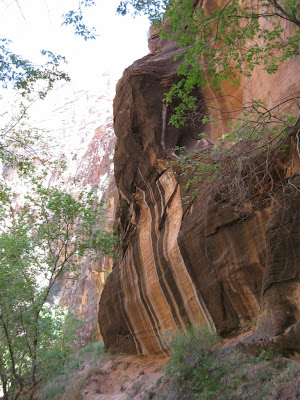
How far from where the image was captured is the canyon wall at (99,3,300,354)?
20.1ft

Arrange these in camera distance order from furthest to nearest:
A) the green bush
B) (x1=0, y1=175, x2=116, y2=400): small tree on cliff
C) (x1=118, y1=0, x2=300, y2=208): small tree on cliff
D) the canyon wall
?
1. (x1=0, y1=175, x2=116, y2=400): small tree on cliff
2. (x1=118, y1=0, x2=300, y2=208): small tree on cliff
3. the canyon wall
4. the green bush

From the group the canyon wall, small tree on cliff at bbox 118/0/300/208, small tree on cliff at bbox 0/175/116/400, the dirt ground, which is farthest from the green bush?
small tree on cliff at bbox 0/175/116/400

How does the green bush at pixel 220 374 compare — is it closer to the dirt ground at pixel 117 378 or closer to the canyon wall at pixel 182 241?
the canyon wall at pixel 182 241

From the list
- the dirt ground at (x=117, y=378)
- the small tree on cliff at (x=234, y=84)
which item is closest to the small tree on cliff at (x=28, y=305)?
the dirt ground at (x=117, y=378)

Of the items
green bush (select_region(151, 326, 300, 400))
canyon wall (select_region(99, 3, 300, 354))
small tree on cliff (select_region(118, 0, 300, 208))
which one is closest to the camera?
green bush (select_region(151, 326, 300, 400))

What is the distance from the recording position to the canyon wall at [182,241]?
6.12m

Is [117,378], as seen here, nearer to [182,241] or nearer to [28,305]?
[28,305]

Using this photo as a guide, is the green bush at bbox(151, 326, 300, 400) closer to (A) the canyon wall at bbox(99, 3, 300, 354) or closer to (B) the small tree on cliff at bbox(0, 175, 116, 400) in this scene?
(A) the canyon wall at bbox(99, 3, 300, 354)

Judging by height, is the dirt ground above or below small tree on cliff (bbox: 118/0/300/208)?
below

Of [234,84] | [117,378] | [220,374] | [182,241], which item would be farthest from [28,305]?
[234,84]

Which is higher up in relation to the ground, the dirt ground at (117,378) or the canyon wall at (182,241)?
the canyon wall at (182,241)

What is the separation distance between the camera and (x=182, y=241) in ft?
32.5

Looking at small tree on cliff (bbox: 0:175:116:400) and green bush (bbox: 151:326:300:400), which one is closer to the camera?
green bush (bbox: 151:326:300:400)

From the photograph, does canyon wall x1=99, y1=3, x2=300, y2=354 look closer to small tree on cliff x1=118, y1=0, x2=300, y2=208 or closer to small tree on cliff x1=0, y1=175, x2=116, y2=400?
small tree on cliff x1=118, y1=0, x2=300, y2=208
